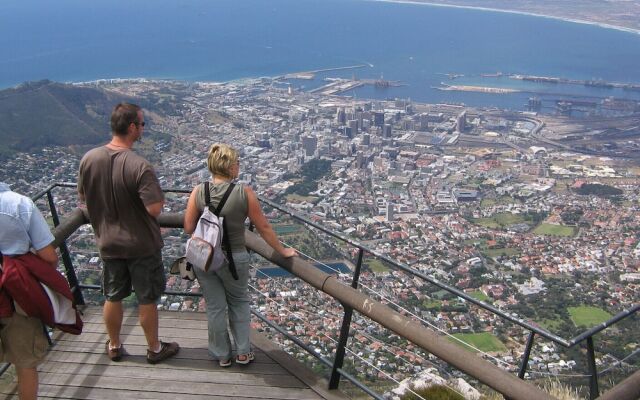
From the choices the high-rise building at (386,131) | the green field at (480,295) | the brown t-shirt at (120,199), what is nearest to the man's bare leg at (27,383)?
the brown t-shirt at (120,199)

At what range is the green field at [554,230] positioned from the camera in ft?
70.6

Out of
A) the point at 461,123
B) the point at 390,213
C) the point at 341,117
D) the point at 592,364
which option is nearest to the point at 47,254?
the point at 592,364

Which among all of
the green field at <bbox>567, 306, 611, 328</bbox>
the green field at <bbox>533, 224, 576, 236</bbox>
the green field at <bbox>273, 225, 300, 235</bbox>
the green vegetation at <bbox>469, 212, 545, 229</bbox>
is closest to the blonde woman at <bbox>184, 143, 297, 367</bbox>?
the green field at <bbox>567, 306, 611, 328</bbox>

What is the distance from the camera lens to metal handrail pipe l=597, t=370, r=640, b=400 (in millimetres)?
2223

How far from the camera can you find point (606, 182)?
27.5 meters

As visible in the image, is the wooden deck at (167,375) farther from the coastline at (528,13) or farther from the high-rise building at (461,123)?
the coastline at (528,13)

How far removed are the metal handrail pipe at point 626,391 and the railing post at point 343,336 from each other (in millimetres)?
1184

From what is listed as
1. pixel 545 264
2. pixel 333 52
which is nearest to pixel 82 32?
pixel 333 52

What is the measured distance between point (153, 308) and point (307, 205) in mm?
19872

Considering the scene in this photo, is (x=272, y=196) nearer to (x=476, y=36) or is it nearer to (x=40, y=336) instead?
(x=40, y=336)

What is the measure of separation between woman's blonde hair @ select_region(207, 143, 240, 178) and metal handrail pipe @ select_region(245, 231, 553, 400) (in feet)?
1.60

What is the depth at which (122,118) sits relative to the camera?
10.2 feet

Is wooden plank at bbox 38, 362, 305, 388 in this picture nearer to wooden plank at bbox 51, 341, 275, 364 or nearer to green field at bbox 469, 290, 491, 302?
wooden plank at bbox 51, 341, 275, 364

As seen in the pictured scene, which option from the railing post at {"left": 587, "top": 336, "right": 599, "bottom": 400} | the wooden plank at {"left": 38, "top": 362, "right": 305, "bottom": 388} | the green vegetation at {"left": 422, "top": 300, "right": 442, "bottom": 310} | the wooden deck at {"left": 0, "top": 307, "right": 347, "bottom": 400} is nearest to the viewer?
the railing post at {"left": 587, "top": 336, "right": 599, "bottom": 400}
